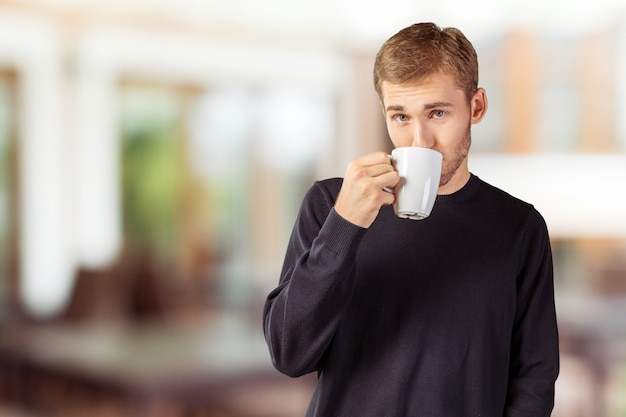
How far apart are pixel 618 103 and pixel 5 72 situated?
379cm

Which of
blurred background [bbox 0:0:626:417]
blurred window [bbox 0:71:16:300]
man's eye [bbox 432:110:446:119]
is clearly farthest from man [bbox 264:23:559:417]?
blurred window [bbox 0:71:16:300]

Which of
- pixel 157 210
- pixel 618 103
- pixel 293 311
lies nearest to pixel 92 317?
pixel 157 210

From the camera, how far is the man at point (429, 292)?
90 cm

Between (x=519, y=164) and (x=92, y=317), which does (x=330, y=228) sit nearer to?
(x=92, y=317)

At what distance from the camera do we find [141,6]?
5.38 meters

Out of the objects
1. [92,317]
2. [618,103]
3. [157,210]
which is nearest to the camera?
[92,317]

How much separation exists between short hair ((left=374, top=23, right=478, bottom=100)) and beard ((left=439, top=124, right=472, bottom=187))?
51mm

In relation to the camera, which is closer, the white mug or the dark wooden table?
the white mug

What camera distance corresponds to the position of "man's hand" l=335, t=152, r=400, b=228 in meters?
0.85

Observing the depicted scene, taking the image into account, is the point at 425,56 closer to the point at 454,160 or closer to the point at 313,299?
the point at 454,160

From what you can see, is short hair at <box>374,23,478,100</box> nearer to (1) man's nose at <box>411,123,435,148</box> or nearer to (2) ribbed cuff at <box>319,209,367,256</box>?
(1) man's nose at <box>411,123,435,148</box>

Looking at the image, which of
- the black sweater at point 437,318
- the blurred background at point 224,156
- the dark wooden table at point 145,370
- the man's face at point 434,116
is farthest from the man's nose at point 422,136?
the blurred background at point 224,156

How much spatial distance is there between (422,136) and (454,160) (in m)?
0.06

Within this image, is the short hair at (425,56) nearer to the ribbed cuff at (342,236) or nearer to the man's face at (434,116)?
the man's face at (434,116)
